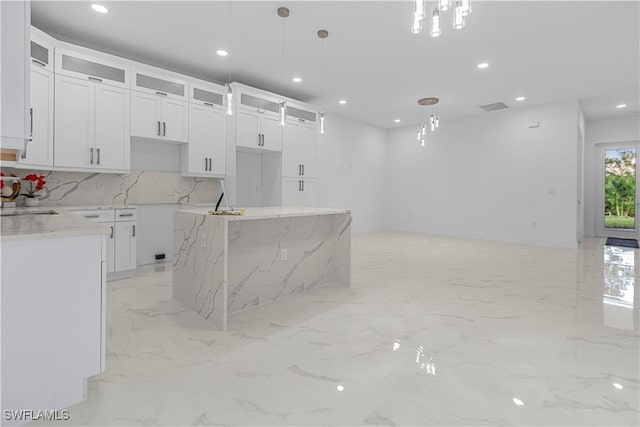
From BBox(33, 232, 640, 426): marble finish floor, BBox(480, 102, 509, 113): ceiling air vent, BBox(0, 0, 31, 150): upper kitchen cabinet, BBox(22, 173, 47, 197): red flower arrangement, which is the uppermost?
BBox(480, 102, 509, 113): ceiling air vent

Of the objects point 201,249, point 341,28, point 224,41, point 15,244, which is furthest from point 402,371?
point 224,41

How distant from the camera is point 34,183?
378cm

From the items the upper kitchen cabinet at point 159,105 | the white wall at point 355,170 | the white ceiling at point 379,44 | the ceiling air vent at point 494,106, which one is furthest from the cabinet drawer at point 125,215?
the ceiling air vent at point 494,106

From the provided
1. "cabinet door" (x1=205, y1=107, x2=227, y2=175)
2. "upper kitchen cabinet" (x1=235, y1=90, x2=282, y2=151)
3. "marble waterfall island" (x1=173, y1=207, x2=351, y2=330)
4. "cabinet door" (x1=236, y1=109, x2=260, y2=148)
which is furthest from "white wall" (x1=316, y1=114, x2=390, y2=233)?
"marble waterfall island" (x1=173, y1=207, x2=351, y2=330)

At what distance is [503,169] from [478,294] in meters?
5.05

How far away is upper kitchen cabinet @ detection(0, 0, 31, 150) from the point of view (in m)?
1.38

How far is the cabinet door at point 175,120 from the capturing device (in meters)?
4.60

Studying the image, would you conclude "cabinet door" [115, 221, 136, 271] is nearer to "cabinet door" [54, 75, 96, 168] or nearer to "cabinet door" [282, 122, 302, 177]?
"cabinet door" [54, 75, 96, 168]

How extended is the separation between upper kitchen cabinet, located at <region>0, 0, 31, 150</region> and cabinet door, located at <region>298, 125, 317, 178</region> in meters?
4.95

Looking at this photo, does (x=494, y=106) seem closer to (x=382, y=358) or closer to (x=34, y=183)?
(x=382, y=358)

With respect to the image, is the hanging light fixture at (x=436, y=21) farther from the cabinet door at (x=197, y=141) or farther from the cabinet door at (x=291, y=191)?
the cabinet door at (x=291, y=191)

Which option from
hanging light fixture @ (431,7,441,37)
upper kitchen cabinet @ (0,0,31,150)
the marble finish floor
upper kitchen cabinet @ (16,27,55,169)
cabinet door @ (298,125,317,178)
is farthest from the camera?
cabinet door @ (298,125,317,178)

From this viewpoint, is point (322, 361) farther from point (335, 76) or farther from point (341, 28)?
point (335, 76)

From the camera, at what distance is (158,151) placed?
16.0 feet
